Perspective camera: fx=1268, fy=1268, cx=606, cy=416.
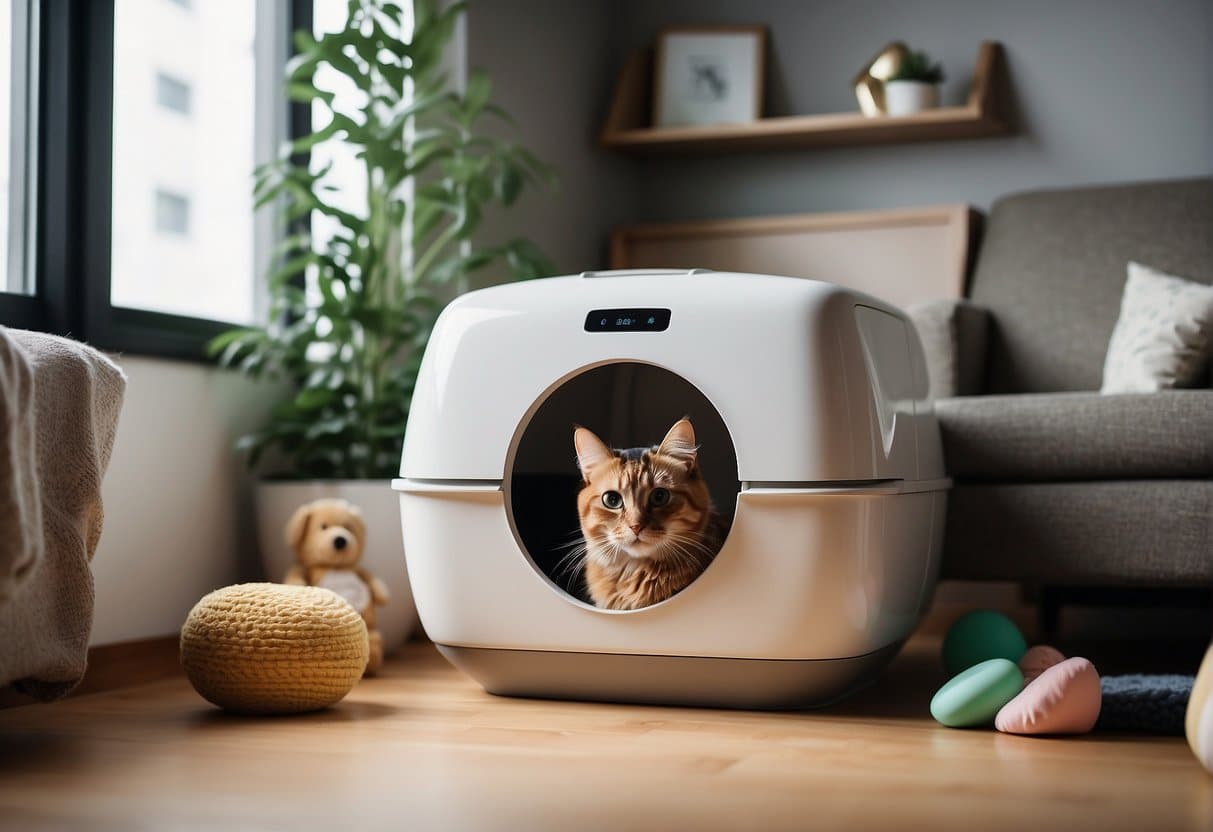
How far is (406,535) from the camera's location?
5.54ft

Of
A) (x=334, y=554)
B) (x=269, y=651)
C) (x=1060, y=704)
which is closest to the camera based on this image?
(x=1060, y=704)

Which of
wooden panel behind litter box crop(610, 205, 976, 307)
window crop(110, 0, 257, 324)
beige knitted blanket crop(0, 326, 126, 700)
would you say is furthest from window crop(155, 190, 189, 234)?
wooden panel behind litter box crop(610, 205, 976, 307)

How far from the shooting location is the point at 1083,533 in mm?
1838

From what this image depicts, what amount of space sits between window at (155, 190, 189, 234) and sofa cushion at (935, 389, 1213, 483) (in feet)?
4.28

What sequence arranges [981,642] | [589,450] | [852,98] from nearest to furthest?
[589,450] → [981,642] → [852,98]

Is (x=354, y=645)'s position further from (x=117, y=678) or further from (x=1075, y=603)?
(x=1075, y=603)

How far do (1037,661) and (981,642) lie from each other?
10cm

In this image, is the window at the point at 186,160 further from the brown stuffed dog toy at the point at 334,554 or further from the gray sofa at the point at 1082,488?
the gray sofa at the point at 1082,488

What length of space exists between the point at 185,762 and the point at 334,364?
1040 mm

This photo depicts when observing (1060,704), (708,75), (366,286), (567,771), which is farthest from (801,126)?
(567,771)

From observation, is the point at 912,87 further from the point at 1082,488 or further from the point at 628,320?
the point at 628,320

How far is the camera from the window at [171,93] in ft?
6.97

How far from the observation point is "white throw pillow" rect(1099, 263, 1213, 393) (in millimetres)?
2150

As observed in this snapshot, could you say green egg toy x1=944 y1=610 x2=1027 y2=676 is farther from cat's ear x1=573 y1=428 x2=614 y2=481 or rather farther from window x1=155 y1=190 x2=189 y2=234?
window x1=155 y1=190 x2=189 y2=234
